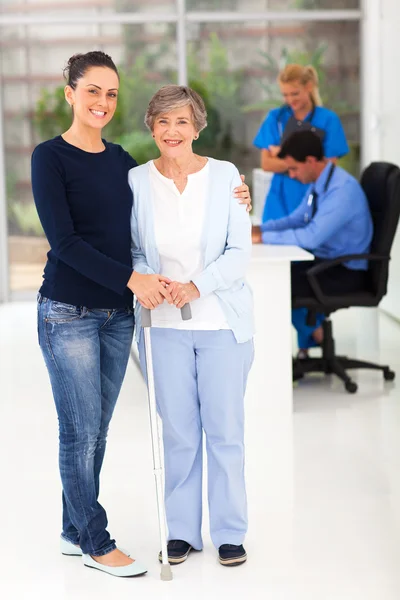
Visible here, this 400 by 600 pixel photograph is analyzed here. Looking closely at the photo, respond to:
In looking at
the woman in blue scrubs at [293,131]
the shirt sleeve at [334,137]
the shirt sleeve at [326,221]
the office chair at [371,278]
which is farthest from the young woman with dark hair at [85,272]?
the shirt sleeve at [334,137]

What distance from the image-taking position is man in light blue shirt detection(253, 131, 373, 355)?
515 cm

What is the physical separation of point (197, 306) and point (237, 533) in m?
0.73

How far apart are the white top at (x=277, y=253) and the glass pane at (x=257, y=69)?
13.0 feet

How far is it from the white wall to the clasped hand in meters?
4.63

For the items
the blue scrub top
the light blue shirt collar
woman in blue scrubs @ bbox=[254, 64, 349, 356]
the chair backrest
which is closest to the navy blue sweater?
the light blue shirt collar

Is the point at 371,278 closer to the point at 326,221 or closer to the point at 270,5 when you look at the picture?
Result: the point at 326,221

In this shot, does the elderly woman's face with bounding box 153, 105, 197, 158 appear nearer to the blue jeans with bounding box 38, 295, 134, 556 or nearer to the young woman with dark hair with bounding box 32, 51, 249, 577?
the young woman with dark hair with bounding box 32, 51, 249, 577

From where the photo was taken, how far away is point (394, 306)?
24.6 feet

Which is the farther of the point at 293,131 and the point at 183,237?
the point at 293,131

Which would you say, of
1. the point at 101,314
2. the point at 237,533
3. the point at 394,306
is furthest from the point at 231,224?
the point at 394,306

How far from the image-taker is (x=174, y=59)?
898cm

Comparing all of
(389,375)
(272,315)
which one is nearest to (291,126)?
(389,375)

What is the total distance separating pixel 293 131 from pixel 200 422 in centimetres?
321

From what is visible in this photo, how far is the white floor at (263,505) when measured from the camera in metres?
3.00
